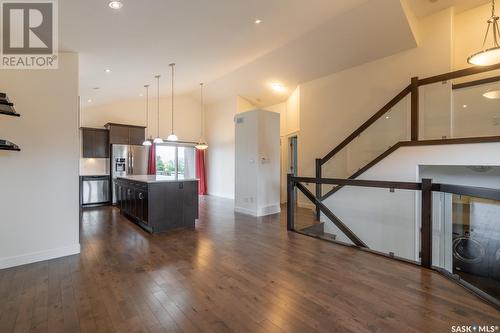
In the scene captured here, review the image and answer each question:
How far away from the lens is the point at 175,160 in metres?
9.80

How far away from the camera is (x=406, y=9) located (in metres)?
4.30

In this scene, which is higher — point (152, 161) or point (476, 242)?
point (152, 161)

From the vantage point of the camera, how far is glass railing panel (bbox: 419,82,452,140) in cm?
385

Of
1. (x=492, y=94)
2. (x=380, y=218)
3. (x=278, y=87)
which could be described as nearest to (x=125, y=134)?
(x=278, y=87)

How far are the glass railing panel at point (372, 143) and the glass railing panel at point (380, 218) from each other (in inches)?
18.2

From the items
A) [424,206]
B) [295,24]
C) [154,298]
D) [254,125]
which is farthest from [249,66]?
[154,298]

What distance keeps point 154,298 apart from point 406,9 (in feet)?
19.3

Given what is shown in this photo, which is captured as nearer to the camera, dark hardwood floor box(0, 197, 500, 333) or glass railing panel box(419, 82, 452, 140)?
dark hardwood floor box(0, 197, 500, 333)

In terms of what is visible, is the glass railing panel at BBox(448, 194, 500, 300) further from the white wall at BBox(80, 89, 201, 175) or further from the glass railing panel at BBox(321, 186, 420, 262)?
the white wall at BBox(80, 89, 201, 175)

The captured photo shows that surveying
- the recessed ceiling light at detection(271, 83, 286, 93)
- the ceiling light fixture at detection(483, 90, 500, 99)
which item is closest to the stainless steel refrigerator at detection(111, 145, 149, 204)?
the recessed ceiling light at detection(271, 83, 286, 93)

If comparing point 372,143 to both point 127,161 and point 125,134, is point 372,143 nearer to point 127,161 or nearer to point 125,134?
point 127,161

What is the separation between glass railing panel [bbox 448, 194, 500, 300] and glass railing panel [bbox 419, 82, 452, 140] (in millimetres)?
1260

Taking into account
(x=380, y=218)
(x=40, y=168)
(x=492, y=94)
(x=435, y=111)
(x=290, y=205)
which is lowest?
(x=380, y=218)

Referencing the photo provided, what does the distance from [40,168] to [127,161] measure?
455 centimetres
